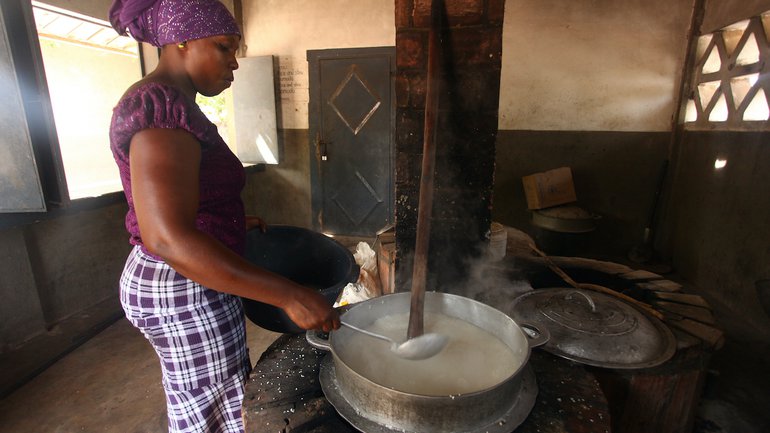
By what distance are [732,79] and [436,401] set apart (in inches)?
179

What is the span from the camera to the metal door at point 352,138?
5.16 meters

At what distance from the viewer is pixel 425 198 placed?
1322 millimetres

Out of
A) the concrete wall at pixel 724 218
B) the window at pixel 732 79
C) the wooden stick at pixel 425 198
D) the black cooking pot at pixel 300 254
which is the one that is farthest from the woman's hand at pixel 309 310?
the window at pixel 732 79

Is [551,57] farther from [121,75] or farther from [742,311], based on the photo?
[121,75]

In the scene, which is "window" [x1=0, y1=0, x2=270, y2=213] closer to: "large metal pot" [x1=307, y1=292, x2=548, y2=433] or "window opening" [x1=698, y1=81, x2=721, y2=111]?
"large metal pot" [x1=307, y1=292, x2=548, y2=433]

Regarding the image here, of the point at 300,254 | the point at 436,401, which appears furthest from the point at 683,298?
the point at 300,254

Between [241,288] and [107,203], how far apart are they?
3164 mm

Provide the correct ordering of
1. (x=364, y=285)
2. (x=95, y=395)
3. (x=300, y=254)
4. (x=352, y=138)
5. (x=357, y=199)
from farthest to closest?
(x=357, y=199)
(x=352, y=138)
(x=364, y=285)
(x=95, y=395)
(x=300, y=254)

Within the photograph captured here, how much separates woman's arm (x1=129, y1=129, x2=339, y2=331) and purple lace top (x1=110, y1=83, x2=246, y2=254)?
0.12ft

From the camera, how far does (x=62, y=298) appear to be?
316cm

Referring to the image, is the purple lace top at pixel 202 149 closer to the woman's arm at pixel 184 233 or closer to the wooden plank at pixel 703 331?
the woman's arm at pixel 184 233

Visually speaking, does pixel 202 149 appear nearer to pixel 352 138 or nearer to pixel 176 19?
pixel 176 19

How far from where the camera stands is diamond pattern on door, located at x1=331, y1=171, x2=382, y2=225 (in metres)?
5.54

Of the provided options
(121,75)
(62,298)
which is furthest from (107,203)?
(121,75)
